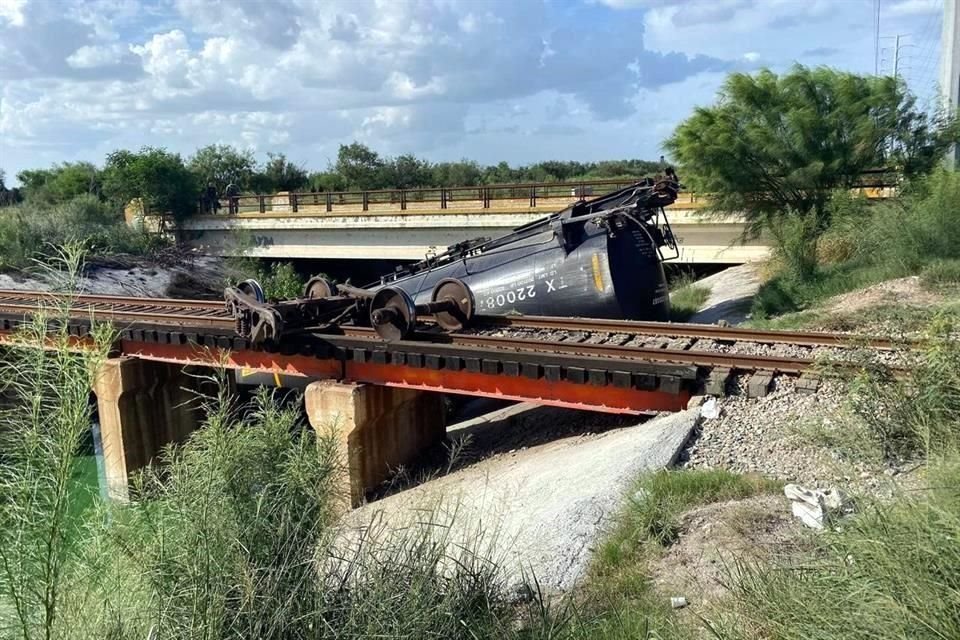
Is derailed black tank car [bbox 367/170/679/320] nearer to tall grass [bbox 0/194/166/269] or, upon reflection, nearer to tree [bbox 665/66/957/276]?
tree [bbox 665/66/957/276]

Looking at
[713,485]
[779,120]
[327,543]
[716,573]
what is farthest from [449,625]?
[779,120]

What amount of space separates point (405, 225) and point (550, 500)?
2285 centimetres

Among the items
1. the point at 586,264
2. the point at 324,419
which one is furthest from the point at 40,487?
the point at 586,264

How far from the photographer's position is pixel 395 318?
10.8 m

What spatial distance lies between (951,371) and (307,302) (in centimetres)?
871

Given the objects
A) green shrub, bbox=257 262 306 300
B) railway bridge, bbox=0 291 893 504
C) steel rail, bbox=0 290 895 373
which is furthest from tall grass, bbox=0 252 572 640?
green shrub, bbox=257 262 306 300

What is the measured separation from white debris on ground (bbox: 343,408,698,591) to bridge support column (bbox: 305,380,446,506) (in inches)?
71.9

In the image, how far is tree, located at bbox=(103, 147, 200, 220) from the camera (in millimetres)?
35188

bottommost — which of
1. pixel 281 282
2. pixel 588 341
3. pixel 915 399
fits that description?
pixel 281 282

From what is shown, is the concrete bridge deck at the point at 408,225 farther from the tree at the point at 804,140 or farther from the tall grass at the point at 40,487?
the tall grass at the point at 40,487

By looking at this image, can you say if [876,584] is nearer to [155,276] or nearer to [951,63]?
[951,63]

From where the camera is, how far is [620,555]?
17.4 feet

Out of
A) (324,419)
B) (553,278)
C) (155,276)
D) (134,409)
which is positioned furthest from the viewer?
(155,276)

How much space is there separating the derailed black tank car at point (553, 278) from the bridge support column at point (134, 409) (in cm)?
297
